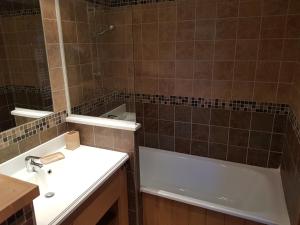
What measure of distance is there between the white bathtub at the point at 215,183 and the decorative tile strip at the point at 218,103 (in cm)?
54

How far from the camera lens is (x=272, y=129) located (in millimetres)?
2041

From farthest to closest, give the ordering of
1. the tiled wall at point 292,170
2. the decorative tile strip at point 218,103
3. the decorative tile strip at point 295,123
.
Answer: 1. the decorative tile strip at point 218,103
2. the decorative tile strip at point 295,123
3. the tiled wall at point 292,170

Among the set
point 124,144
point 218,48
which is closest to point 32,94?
point 124,144

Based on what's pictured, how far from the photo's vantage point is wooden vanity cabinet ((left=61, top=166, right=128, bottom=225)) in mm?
1168

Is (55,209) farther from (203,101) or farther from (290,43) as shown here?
(290,43)

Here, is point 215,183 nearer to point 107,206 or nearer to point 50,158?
point 107,206

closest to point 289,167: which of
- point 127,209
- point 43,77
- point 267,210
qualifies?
point 267,210

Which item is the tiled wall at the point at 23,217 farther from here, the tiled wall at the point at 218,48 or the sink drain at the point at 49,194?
the tiled wall at the point at 218,48

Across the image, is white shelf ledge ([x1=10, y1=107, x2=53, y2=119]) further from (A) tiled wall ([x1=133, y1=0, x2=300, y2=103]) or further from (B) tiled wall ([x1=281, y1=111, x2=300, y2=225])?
(B) tiled wall ([x1=281, y1=111, x2=300, y2=225])

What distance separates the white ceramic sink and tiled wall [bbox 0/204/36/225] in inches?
7.1

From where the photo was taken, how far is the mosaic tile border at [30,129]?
1.29 meters

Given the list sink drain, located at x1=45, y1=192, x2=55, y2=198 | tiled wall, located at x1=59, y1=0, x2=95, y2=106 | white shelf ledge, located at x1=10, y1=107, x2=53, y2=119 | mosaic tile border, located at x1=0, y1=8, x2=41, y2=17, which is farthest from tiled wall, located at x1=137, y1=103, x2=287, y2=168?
sink drain, located at x1=45, y1=192, x2=55, y2=198

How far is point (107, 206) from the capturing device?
1393 mm

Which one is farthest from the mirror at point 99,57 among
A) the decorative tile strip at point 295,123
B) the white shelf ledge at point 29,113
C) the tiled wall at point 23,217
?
the decorative tile strip at point 295,123
